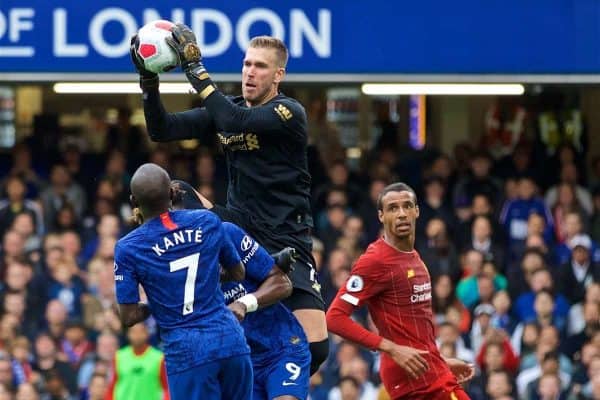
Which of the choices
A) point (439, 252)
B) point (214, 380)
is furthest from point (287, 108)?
point (439, 252)

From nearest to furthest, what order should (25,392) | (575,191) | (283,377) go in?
(283,377) < (25,392) < (575,191)

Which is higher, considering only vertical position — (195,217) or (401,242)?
(195,217)

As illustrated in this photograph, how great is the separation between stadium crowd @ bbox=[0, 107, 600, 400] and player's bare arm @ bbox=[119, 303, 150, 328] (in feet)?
19.4

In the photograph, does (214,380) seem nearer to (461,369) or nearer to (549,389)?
(461,369)

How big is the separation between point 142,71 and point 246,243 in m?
1.08

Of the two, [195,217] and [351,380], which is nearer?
[195,217]

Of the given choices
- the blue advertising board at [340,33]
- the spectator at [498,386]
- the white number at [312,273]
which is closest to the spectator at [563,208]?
the blue advertising board at [340,33]

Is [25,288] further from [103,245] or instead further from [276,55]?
[276,55]

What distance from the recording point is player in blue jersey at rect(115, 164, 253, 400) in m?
7.84

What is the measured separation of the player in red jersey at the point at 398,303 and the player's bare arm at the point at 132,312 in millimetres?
1671

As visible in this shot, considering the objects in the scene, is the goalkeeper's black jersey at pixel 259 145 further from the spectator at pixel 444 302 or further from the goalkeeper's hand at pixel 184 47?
the spectator at pixel 444 302

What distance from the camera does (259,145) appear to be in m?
8.79

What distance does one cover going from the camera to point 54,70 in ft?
54.2

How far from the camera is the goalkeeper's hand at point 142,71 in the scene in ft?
28.1
